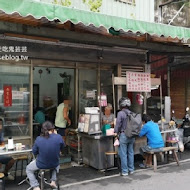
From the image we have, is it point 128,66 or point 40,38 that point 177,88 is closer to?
point 128,66

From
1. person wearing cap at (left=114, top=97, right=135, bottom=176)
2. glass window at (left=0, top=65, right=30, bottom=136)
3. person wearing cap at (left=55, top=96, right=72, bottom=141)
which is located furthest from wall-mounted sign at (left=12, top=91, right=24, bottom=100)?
person wearing cap at (left=114, top=97, right=135, bottom=176)

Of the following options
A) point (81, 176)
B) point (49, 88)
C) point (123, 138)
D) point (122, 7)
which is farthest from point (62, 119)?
point (122, 7)

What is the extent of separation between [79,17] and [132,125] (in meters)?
2.98

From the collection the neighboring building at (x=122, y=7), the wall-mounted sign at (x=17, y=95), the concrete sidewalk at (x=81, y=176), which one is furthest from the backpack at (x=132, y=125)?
the neighboring building at (x=122, y=7)

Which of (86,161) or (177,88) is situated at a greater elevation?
(177,88)

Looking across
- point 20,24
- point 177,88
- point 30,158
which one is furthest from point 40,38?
point 177,88

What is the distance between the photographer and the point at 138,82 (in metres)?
8.95

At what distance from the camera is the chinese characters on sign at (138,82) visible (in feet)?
28.7

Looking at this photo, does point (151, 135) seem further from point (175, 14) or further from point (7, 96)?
point (175, 14)

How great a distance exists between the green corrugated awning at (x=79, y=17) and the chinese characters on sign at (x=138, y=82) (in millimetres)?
2128

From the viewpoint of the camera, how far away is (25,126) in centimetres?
778

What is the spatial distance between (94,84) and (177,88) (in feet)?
17.9

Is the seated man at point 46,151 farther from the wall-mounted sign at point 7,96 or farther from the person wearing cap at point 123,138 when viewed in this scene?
the wall-mounted sign at point 7,96

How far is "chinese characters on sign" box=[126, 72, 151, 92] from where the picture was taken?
28.7 ft
